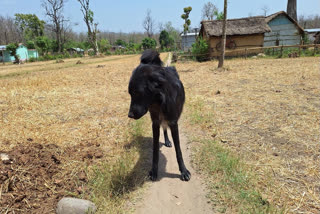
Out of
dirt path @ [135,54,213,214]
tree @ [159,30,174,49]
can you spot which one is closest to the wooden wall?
dirt path @ [135,54,213,214]

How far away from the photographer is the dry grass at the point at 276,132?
2.81m

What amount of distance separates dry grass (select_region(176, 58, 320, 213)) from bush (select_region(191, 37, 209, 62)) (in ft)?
49.4

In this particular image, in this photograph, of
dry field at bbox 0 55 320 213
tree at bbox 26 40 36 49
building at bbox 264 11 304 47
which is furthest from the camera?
tree at bbox 26 40 36 49

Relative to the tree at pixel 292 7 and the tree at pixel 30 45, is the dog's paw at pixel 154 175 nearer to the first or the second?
the tree at pixel 292 7

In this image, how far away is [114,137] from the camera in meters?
4.80

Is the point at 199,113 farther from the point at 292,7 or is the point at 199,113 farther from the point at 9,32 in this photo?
the point at 9,32

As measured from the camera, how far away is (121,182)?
305 centimetres

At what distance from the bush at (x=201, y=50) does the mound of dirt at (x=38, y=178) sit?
21.3 m

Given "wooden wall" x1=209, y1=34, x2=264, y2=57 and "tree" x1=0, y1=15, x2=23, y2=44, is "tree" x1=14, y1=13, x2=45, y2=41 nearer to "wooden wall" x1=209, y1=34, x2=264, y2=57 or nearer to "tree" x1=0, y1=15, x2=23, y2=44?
"tree" x1=0, y1=15, x2=23, y2=44

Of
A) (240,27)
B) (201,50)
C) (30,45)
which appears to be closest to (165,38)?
(30,45)

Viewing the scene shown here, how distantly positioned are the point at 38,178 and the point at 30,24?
77.1m

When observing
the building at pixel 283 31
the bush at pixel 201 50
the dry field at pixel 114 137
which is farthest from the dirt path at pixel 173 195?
the building at pixel 283 31

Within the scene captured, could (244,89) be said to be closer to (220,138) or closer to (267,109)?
(267,109)

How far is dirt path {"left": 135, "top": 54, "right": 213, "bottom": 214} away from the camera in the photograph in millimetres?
2643
